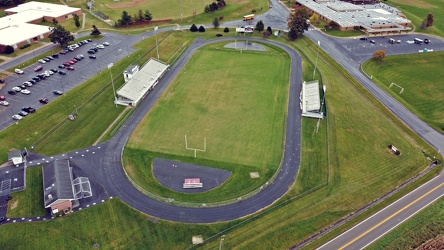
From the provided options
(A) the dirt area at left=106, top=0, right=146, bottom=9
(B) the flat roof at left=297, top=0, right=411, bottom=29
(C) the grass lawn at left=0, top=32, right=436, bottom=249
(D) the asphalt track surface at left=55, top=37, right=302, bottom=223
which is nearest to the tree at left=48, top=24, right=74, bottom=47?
(C) the grass lawn at left=0, top=32, right=436, bottom=249

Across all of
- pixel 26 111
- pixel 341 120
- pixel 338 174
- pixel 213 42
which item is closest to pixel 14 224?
pixel 26 111

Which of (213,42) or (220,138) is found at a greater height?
(213,42)

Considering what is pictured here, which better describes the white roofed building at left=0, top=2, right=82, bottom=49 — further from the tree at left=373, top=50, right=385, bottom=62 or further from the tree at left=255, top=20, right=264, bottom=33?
the tree at left=373, top=50, right=385, bottom=62

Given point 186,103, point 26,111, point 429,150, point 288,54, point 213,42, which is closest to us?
point 429,150

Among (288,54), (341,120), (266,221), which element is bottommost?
(266,221)

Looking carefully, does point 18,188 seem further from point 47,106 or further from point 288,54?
point 288,54

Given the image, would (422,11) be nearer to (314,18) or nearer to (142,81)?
(314,18)
